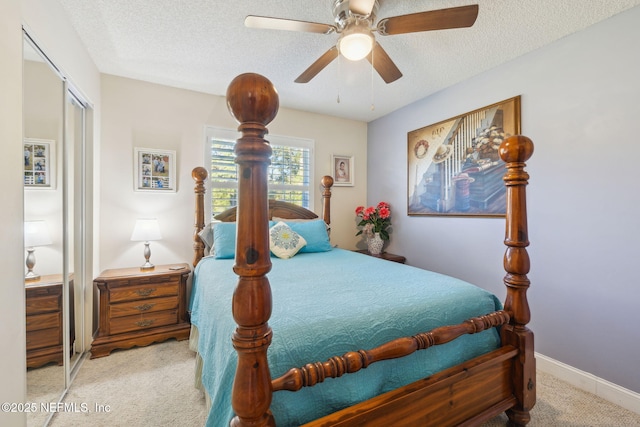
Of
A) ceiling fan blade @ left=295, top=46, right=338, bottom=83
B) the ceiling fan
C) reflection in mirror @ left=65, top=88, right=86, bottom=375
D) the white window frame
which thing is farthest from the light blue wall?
reflection in mirror @ left=65, top=88, right=86, bottom=375

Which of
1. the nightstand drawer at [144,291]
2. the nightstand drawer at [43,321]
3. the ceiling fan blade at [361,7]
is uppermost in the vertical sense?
the ceiling fan blade at [361,7]

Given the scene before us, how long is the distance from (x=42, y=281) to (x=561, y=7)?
3.47m

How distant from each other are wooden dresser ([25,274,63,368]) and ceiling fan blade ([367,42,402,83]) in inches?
90.5

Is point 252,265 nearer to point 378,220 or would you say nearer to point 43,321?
point 43,321

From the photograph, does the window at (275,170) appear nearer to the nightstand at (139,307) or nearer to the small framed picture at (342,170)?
the small framed picture at (342,170)

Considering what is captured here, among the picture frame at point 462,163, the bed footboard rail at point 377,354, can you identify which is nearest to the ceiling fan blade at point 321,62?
the picture frame at point 462,163

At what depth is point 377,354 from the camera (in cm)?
99

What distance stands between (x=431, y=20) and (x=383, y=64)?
1.53ft

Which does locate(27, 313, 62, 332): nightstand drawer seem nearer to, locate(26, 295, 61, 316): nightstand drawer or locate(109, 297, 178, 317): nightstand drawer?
locate(26, 295, 61, 316): nightstand drawer

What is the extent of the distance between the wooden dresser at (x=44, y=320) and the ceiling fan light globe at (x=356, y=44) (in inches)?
80.2

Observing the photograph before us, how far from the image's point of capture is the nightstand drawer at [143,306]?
7.54ft

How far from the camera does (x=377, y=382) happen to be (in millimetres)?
1061

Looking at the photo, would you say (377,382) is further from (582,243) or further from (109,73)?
(109,73)

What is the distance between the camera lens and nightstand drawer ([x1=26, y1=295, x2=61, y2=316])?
132 centimetres
